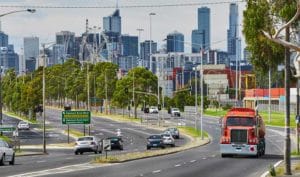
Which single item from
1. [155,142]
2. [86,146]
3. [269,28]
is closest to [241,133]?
[86,146]

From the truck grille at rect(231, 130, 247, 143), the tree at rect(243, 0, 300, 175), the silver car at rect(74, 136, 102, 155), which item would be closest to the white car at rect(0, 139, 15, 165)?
the truck grille at rect(231, 130, 247, 143)

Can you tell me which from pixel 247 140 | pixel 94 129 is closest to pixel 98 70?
pixel 94 129

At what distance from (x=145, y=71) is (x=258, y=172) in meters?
108

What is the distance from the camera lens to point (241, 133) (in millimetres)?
51000

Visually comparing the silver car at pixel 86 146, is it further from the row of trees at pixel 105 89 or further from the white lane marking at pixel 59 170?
the row of trees at pixel 105 89

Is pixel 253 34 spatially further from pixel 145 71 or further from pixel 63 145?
pixel 145 71

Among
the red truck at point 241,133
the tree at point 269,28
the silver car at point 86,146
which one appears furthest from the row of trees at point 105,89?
the tree at point 269,28

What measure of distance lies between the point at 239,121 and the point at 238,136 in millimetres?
959

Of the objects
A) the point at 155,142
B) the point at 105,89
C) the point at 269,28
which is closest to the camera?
the point at 269,28

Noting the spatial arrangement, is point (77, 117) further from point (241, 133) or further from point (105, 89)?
point (105, 89)

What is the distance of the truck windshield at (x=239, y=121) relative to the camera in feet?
168

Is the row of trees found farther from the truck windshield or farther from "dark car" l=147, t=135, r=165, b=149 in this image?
the truck windshield

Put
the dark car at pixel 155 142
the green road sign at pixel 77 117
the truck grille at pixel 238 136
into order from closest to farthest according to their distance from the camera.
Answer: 1. the truck grille at pixel 238 136
2. the green road sign at pixel 77 117
3. the dark car at pixel 155 142

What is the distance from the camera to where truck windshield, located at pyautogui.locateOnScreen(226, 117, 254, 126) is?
51250 millimetres
